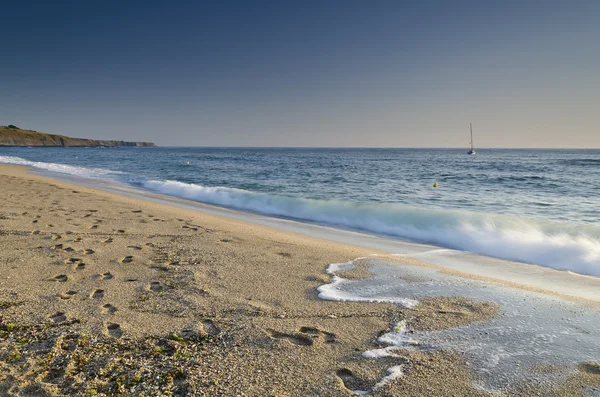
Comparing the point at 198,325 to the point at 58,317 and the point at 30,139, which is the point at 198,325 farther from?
the point at 30,139

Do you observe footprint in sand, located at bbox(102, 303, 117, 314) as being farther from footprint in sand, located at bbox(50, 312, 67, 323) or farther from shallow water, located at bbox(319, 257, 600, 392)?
shallow water, located at bbox(319, 257, 600, 392)

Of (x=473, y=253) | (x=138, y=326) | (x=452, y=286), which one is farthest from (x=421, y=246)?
(x=138, y=326)

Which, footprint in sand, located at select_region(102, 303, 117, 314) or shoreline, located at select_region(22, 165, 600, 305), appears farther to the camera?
shoreline, located at select_region(22, 165, 600, 305)

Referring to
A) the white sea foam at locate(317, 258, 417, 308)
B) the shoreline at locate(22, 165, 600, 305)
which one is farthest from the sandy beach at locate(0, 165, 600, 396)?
the shoreline at locate(22, 165, 600, 305)

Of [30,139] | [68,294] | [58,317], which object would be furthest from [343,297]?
[30,139]

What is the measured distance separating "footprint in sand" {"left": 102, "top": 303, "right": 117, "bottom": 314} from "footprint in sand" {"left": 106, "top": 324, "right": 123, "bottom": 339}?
33cm

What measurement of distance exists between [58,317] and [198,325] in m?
1.33

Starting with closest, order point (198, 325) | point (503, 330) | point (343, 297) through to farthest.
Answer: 1. point (198, 325)
2. point (503, 330)
3. point (343, 297)

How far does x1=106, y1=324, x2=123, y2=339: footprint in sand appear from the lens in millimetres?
3176

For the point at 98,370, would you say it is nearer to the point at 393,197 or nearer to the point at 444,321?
the point at 444,321

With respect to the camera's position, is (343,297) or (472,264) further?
(472,264)

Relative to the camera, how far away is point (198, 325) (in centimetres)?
341

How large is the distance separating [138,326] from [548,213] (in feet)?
40.5

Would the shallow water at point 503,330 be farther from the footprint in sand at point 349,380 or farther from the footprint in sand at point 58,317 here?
the footprint in sand at point 58,317
